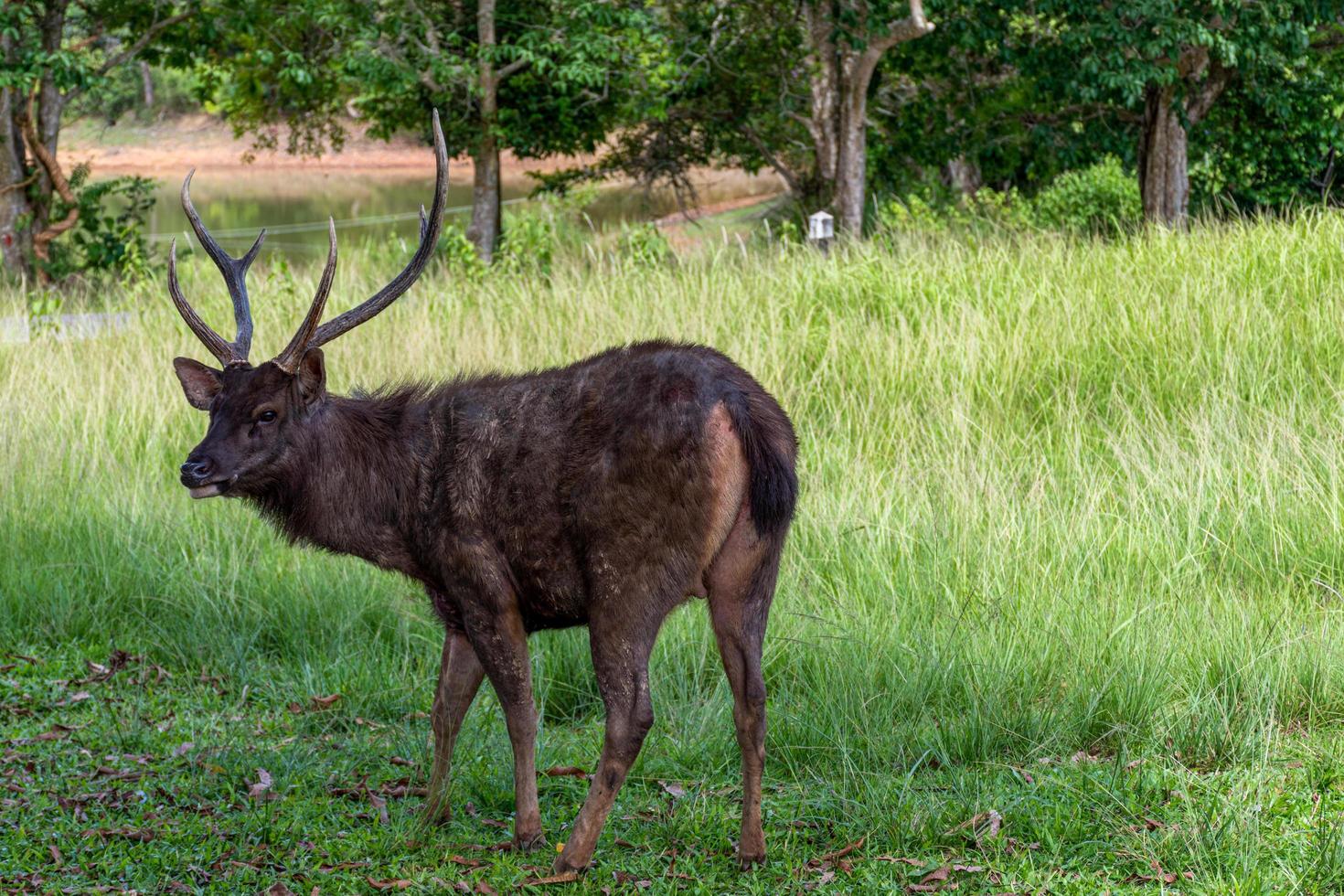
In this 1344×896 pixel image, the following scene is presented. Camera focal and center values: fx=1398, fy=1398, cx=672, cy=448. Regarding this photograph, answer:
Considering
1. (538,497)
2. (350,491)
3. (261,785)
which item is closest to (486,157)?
(261,785)

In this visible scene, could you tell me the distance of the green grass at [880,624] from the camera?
4172 mm

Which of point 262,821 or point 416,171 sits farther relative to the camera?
point 416,171

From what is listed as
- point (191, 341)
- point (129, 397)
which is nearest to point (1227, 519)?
point (129, 397)

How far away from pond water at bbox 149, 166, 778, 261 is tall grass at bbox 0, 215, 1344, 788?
27.7ft

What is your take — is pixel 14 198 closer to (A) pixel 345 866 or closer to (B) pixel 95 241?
(B) pixel 95 241

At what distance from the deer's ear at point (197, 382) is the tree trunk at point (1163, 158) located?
1101 centimetres

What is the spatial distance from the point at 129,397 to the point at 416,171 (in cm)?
3197

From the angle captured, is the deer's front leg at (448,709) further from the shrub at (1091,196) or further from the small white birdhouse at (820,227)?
the shrub at (1091,196)

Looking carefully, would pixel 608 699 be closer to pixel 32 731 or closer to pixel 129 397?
pixel 32 731

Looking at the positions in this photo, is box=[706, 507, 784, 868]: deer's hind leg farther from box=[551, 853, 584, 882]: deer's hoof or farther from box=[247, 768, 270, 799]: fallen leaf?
box=[247, 768, 270, 799]: fallen leaf

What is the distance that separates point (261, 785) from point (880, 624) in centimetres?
240

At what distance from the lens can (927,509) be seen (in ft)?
21.1

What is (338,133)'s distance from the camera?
16.9 metres

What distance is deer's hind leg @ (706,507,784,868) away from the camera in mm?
3854
